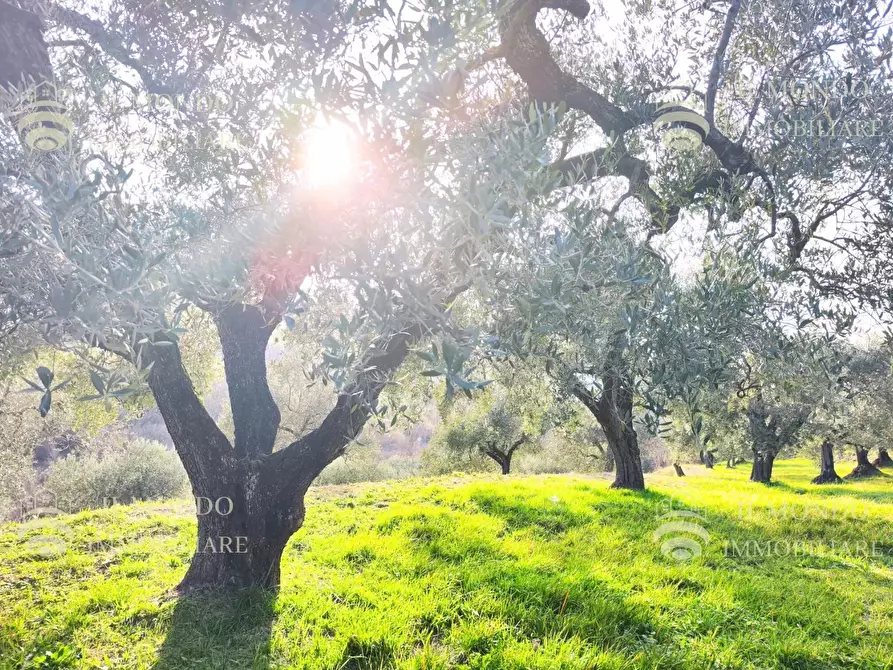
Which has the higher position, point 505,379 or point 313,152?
point 313,152

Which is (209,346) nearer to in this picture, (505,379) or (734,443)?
(505,379)

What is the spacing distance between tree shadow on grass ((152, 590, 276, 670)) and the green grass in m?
0.03

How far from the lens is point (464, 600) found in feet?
25.2

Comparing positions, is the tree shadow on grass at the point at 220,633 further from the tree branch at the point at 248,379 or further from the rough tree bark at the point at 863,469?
the rough tree bark at the point at 863,469

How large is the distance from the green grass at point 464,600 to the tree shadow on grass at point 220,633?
3 centimetres

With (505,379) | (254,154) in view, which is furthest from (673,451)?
(254,154)

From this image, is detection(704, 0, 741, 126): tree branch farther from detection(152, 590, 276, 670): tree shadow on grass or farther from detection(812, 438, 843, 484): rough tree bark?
detection(812, 438, 843, 484): rough tree bark

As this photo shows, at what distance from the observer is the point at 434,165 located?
472 centimetres

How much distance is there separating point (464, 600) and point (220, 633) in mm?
3424

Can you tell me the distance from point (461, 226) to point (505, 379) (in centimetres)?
396

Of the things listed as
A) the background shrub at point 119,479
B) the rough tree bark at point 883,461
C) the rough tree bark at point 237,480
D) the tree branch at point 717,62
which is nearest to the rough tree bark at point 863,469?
the rough tree bark at point 883,461

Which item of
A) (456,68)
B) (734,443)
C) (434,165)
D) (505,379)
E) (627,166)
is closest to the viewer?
(456,68)

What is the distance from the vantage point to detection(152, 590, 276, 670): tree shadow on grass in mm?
6266

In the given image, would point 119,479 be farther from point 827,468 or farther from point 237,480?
point 827,468
